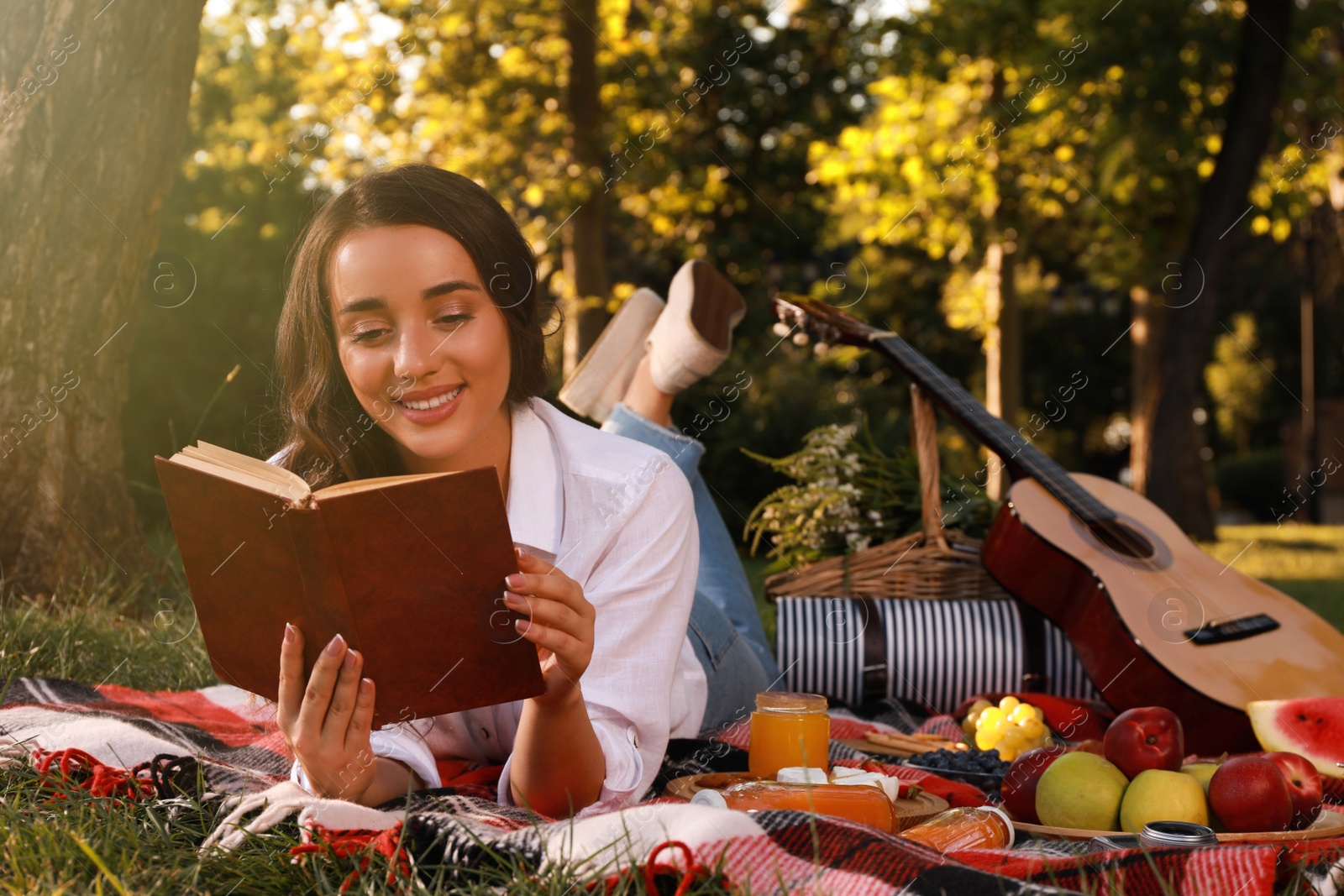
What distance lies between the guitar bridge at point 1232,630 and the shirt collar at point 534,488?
1.94 metres

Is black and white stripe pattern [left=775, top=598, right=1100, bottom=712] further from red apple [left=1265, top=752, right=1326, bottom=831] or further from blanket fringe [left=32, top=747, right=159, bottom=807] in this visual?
blanket fringe [left=32, top=747, right=159, bottom=807]

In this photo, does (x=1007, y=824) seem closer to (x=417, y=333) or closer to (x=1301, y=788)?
(x=1301, y=788)

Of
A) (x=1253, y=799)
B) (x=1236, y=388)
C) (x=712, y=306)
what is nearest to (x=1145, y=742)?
(x=1253, y=799)

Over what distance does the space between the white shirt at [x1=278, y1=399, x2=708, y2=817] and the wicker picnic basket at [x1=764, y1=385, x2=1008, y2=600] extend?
2012mm

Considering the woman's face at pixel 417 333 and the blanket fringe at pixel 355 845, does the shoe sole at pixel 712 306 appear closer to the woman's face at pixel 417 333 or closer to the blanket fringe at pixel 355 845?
the woman's face at pixel 417 333

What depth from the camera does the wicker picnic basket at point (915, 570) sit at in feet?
14.2

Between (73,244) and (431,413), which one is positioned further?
(73,244)

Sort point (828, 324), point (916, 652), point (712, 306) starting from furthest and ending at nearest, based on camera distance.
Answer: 1. point (828, 324)
2. point (916, 652)
3. point (712, 306)

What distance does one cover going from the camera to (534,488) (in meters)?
2.41

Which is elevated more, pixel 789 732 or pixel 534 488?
pixel 534 488

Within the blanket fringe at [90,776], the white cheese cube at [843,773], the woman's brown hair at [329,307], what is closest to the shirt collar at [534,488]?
the woman's brown hair at [329,307]

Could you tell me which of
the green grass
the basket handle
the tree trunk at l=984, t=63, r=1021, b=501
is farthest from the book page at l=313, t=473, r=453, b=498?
the tree trunk at l=984, t=63, r=1021, b=501

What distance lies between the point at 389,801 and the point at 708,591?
1717 millimetres

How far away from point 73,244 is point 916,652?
3356 mm
